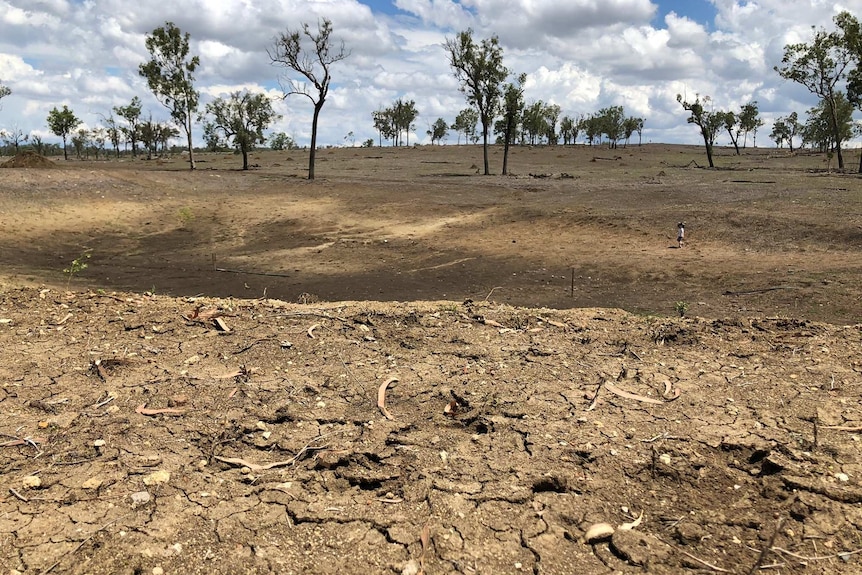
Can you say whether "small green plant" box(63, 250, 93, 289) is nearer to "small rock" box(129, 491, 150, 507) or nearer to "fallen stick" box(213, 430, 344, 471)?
"fallen stick" box(213, 430, 344, 471)

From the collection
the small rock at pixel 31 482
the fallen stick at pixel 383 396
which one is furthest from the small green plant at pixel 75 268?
the fallen stick at pixel 383 396

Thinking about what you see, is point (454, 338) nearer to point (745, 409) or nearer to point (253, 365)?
point (253, 365)

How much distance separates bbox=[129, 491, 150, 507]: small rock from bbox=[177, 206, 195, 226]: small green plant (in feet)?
62.7

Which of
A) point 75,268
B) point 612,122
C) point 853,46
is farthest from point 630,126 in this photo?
point 75,268

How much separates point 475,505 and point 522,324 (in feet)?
12.0

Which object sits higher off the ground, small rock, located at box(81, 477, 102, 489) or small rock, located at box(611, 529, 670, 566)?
small rock, located at box(81, 477, 102, 489)

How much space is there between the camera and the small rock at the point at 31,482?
131 inches

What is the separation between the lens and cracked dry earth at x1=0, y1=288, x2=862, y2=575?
2900mm

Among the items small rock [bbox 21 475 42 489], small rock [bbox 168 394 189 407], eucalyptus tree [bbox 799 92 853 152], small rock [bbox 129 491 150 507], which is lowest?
small rock [bbox 129 491 150 507]

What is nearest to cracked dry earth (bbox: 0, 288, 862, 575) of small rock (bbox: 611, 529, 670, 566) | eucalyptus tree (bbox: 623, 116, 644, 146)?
small rock (bbox: 611, 529, 670, 566)

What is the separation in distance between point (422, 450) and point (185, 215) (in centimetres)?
2029

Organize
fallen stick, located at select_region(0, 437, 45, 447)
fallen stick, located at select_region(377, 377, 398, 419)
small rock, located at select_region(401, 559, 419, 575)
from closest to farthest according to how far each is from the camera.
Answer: small rock, located at select_region(401, 559, 419, 575)
fallen stick, located at select_region(0, 437, 45, 447)
fallen stick, located at select_region(377, 377, 398, 419)

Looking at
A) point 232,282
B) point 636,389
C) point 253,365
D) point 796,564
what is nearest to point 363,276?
point 232,282

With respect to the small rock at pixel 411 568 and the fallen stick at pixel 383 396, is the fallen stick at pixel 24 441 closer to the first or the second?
the fallen stick at pixel 383 396
